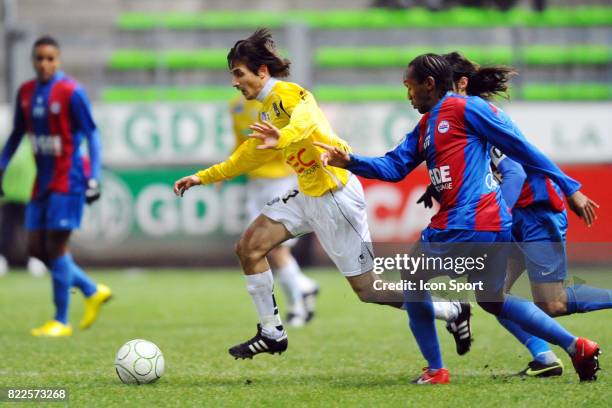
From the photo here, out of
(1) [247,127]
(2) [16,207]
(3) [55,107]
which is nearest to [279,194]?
(1) [247,127]

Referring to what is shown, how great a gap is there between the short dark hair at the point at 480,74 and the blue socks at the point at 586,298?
1128 millimetres

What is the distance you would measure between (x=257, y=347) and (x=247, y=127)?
3707 mm

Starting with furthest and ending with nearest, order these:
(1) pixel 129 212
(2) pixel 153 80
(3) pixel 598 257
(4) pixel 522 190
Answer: (2) pixel 153 80, (1) pixel 129 212, (3) pixel 598 257, (4) pixel 522 190

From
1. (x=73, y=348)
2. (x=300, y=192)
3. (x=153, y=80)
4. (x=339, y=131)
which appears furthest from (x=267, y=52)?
(x=153, y=80)

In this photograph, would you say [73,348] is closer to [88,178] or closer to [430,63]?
[88,178]

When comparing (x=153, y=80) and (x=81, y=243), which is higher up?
(x=153, y=80)

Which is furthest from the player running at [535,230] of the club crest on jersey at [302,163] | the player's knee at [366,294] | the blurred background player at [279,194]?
the blurred background player at [279,194]

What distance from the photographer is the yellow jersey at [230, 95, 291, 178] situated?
31.4ft

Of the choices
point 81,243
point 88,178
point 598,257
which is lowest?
point 81,243

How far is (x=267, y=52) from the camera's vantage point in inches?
247

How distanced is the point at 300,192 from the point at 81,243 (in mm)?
8978

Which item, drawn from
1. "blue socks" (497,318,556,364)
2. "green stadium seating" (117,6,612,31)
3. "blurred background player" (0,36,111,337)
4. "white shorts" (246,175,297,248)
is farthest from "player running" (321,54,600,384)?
"green stadium seating" (117,6,612,31)

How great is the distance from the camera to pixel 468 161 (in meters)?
5.50

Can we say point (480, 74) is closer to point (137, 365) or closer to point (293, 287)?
point (137, 365)
